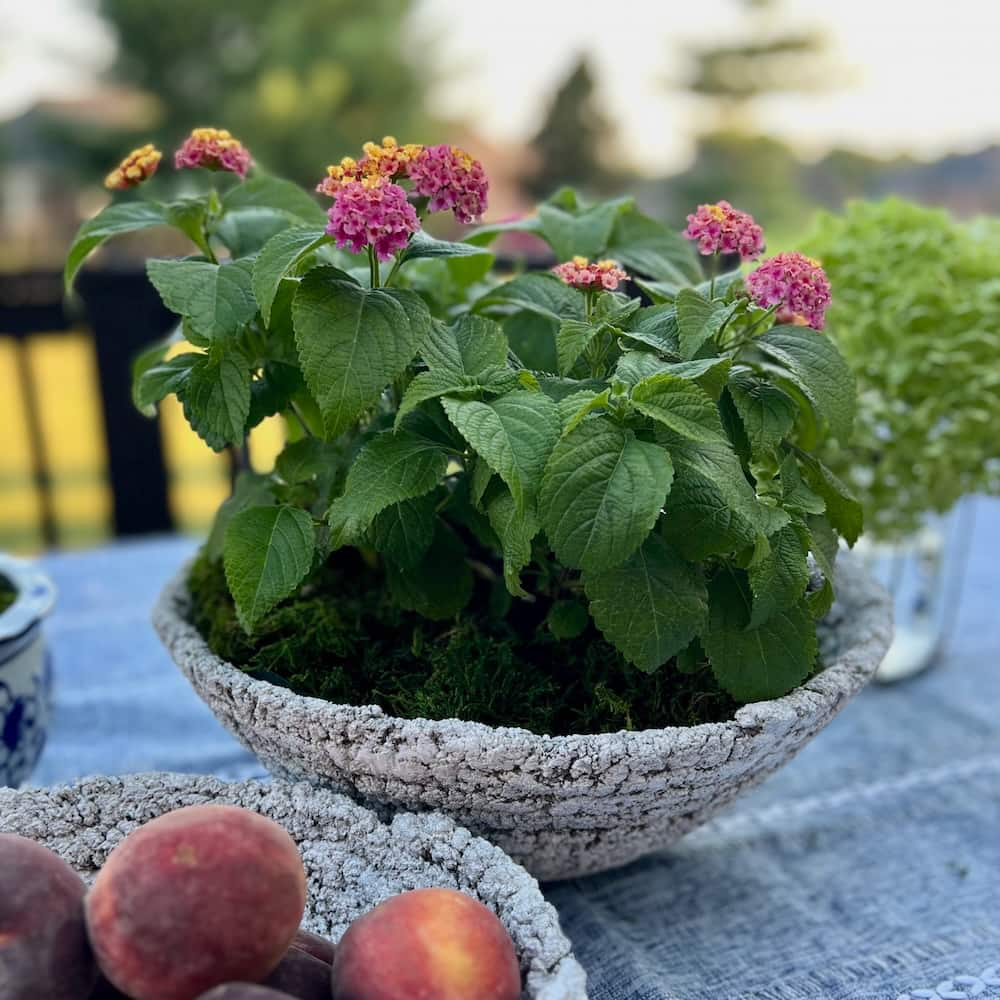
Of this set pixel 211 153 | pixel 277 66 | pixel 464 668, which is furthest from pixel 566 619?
pixel 277 66

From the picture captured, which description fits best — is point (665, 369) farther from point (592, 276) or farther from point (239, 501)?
point (239, 501)

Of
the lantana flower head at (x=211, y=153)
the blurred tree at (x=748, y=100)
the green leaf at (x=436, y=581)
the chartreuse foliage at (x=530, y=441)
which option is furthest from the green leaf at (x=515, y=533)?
the blurred tree at (x=748, y=100)

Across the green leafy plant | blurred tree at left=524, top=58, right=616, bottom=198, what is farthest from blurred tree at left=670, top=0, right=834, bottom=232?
the green leafy plant

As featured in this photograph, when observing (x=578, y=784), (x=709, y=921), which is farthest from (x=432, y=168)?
(x=709, y=921)

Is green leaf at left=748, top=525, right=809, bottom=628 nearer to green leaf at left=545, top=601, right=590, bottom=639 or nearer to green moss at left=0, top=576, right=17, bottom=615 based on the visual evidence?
green leaf at left=545, top=601, right=590, bottom=639

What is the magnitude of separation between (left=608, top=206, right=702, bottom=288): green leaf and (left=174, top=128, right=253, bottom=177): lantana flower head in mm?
278

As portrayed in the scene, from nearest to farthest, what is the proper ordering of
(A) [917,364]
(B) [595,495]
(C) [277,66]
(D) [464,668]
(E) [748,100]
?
1. (B) [595,495]
2. (D) [464,668]
3. (A) [917,364]
4. (C) [277,66]
5. (E) [748,100]

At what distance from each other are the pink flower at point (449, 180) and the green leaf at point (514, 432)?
0.12 meters

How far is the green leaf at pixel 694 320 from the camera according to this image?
1.78 ft

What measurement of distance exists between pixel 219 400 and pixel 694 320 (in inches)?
11.4

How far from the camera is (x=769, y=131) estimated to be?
1292cm

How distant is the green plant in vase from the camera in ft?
1.67

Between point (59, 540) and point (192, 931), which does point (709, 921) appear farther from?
point (59, 540)

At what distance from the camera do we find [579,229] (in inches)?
28.9
